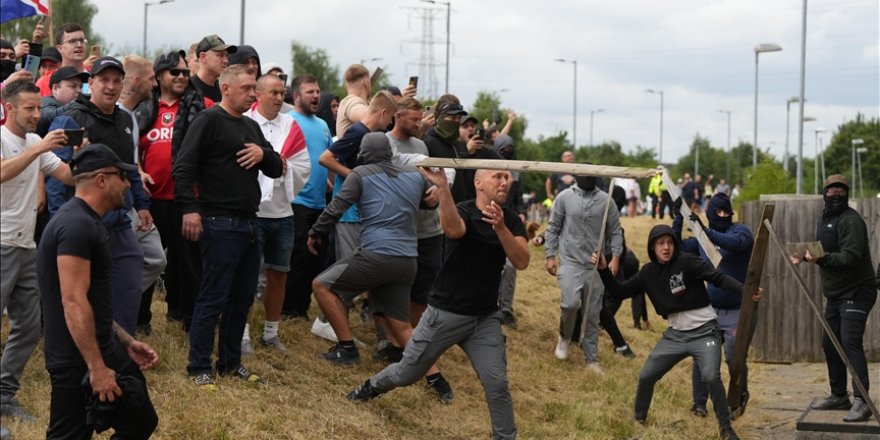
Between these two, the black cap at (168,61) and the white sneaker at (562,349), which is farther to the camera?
the white sneaker at (562,349)

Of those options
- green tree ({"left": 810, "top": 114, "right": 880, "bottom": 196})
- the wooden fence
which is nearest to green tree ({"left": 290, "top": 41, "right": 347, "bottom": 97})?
green tree ({"left": 810, "top": 114, "right": 880, "bottom": 196})

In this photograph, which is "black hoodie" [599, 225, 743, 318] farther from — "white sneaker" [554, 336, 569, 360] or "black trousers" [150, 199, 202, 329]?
"black trousers" [150, 199, 202, 329]

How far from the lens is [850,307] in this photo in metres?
10.4

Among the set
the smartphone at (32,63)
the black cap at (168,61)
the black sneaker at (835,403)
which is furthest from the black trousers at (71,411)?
the black sneaker at (835,403)

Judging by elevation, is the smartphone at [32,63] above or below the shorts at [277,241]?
above

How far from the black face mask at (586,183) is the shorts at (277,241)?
3.97 metres

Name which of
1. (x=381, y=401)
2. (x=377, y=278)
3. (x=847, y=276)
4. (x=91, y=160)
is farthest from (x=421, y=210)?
(x=91, y=160)

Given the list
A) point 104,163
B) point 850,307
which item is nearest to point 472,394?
point 850,307

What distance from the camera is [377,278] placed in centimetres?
933

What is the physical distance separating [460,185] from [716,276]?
8.54 feet

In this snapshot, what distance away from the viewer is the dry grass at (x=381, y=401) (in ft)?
25.2

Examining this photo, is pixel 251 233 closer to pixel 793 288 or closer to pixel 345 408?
pixel 345 408

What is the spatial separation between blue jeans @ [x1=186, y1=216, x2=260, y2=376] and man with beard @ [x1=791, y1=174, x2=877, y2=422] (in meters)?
5.11

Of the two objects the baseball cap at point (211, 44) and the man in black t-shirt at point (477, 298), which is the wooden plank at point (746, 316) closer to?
the man in black t-shirt at point (477, 298)
